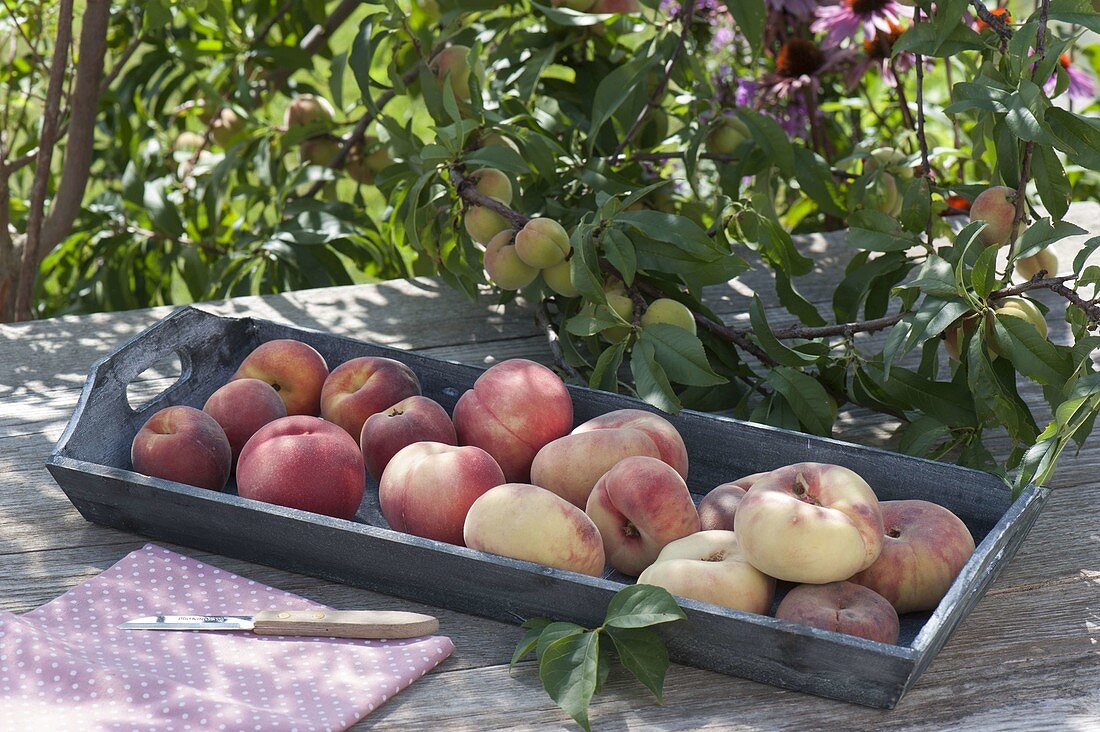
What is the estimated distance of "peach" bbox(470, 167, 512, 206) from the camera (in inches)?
50.2

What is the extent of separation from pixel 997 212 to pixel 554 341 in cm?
47

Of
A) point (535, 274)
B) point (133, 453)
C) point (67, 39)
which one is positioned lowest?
point (133, 453)

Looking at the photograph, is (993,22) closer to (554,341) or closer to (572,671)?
(554,341)

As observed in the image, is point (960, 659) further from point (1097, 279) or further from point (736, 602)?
point (1097, 279)

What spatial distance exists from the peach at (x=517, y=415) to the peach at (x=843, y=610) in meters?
0.29

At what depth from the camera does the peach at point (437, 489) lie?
89cm

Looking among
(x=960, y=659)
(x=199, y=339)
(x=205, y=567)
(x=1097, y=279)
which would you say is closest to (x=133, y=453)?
(x=205, y=567)

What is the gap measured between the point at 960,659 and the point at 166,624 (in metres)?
0.57

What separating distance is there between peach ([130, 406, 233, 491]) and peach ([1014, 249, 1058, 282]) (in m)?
0.78

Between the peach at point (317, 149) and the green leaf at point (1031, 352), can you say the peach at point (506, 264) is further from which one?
the peach at point (317, 149)

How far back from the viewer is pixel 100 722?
0.75 m

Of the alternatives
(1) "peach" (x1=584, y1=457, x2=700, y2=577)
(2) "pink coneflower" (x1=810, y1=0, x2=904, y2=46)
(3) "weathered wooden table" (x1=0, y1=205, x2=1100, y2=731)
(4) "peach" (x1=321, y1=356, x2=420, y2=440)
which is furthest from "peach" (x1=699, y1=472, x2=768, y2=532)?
(2) "pink coneflower" (x1=810, y1=0, x2=904, y2=46)

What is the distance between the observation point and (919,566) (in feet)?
2.69

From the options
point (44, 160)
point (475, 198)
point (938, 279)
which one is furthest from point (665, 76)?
point (44, 160)
